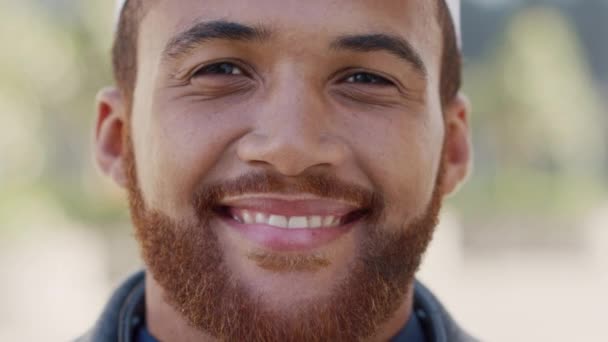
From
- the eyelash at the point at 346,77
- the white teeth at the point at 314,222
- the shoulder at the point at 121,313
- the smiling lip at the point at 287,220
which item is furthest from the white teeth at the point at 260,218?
the shoulder at the point at 121,313

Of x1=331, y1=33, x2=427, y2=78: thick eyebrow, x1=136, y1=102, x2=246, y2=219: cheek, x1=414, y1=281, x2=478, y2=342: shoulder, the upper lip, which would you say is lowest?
x1=414, y1=281, x2=478, y2=342: shoulder

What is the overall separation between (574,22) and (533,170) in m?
6.03

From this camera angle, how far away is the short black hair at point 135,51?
2.68m

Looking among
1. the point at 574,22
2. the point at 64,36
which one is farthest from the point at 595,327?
the point at 574,22

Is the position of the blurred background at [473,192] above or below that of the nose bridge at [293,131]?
below

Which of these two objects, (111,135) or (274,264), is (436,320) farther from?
(111,135)

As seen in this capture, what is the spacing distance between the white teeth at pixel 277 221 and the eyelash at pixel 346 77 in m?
0.40

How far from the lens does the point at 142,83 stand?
2.59 metres

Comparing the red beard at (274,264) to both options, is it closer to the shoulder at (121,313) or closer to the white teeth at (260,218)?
the white teeth at (260,218)

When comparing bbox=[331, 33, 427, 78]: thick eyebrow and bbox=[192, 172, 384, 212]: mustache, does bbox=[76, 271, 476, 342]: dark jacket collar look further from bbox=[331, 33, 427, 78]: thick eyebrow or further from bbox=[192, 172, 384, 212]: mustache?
bbox=[331, 33, 427, 78]: thick eyebrow

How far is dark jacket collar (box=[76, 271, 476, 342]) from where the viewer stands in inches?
103

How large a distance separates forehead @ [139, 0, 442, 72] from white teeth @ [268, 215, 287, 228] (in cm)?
44

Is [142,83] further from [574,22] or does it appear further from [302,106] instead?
[574,22]

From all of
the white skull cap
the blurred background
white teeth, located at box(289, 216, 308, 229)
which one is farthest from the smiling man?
the blurred background
